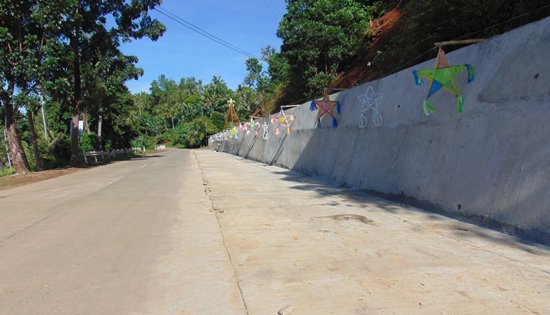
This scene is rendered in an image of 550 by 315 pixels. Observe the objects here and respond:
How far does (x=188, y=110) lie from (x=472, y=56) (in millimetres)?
100993

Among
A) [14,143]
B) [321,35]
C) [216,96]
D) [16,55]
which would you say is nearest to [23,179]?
[14,143]

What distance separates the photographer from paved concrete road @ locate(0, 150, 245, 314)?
4352mm

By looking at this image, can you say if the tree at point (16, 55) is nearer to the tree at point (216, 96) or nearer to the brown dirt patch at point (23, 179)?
the brown dirt patch at point (23, 179)

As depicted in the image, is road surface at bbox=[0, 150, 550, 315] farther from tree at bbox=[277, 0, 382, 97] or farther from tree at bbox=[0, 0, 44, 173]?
tree at bbox=[277, 0, 382, 97]

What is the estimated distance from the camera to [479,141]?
7496mm

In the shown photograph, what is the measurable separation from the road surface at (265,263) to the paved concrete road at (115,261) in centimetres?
2

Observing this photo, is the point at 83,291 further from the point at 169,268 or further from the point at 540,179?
the point at 540,179

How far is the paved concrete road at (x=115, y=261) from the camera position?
435 centimetres

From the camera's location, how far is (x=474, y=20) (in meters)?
12.0

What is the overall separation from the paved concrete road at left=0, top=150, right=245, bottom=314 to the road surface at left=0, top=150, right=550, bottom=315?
0.02 m

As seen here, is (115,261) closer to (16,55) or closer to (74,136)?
(16,55)

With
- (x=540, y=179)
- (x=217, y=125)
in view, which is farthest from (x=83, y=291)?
(x=217, y=125)

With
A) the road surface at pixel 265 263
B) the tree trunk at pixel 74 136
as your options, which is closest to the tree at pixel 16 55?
the tree trunk at pixel 74 136

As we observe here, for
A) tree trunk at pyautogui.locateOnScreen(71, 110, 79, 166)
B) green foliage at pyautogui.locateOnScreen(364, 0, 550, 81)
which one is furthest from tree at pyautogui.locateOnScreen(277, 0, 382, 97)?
tree trunk at pyautogui.locateOnScreen(71, 110, 79, 166)
